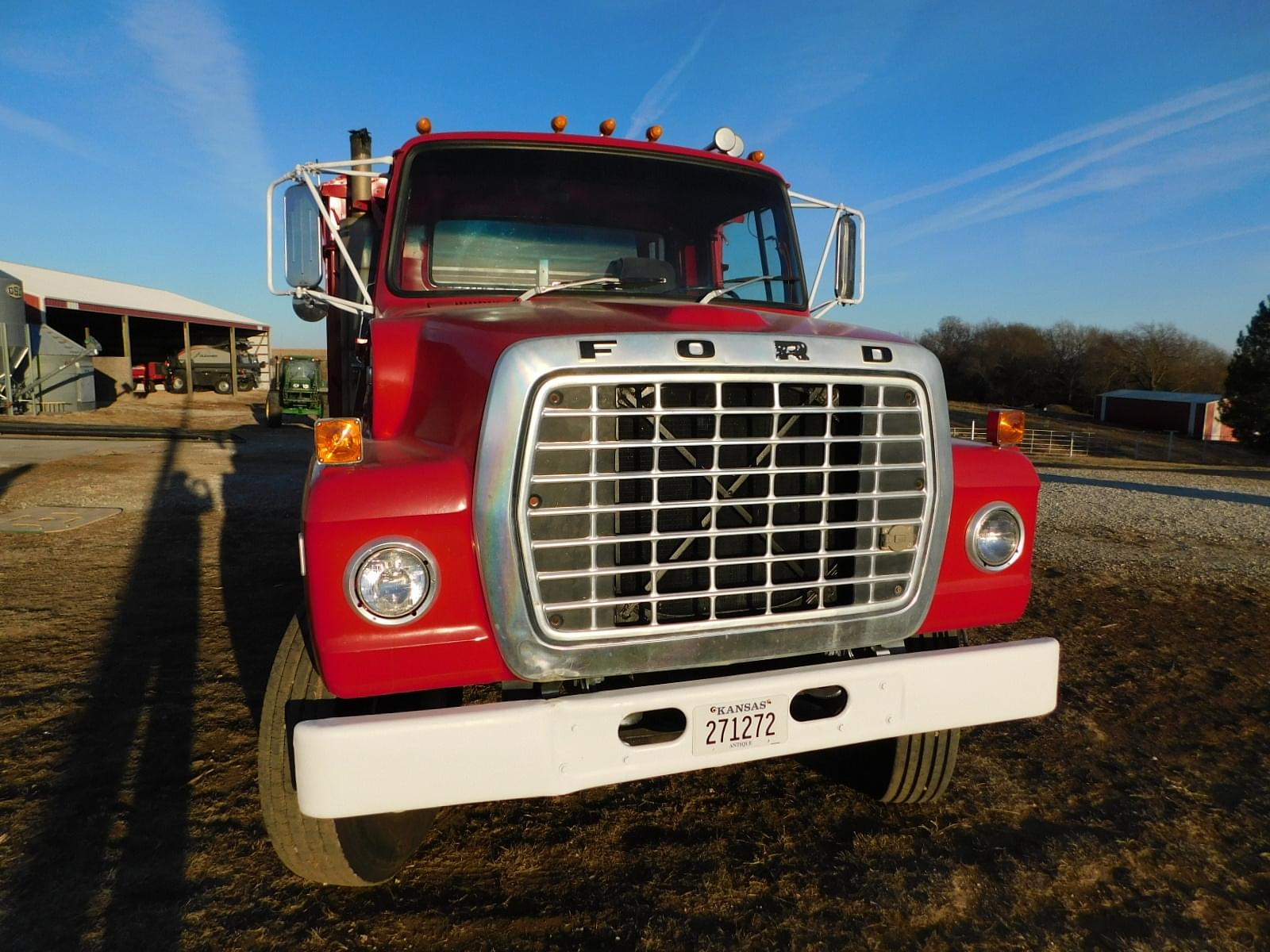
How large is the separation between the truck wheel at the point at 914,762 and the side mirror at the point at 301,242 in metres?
2.87

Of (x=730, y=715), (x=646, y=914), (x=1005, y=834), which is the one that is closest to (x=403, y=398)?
(x=730, y=715)

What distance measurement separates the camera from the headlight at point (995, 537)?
2740mm

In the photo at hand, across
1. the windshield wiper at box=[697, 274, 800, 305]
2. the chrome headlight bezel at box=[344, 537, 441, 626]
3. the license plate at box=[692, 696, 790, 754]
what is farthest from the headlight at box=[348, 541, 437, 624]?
the windshield wiper at box=[697, 274, 800, 305]

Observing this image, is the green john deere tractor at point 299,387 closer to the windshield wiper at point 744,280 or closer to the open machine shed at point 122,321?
the open machine shed at point 122,321

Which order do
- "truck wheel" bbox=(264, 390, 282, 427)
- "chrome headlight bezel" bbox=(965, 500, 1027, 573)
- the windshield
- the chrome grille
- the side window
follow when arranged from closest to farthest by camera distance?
1. the chrome grille
2. "chrome headlight bezel" bbox=(965, 500, 1027, 573)
3. the windshield
4. the side window
5. "truck wheel" bbox=(264, 390, 282, 427)

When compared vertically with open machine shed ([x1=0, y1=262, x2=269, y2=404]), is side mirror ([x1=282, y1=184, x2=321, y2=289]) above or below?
below

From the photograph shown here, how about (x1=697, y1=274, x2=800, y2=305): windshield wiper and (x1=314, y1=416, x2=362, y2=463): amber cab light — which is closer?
(x1=314, y1=416, x2=362, y2=463): amber cab light

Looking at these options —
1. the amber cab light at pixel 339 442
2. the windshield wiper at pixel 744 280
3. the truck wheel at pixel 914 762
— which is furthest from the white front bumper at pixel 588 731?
the windshield wiper at pixel 744 280

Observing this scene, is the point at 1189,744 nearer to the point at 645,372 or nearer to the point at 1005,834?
the point at 1005,834

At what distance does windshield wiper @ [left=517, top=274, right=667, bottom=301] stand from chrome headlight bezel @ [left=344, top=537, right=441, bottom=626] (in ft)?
4.40

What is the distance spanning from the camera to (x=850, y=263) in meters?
4.20

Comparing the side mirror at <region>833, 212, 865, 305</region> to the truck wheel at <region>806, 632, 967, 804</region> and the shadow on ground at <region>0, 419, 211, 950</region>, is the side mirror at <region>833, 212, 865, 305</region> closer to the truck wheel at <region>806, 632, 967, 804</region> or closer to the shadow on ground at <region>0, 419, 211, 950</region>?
the truck wheel at <region>806, 632, 967, 804</region>

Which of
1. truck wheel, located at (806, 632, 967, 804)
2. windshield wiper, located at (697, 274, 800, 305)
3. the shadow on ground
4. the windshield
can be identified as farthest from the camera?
windshield wiper, located at (697, 274, 800, 305)

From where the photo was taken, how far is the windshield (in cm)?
345
